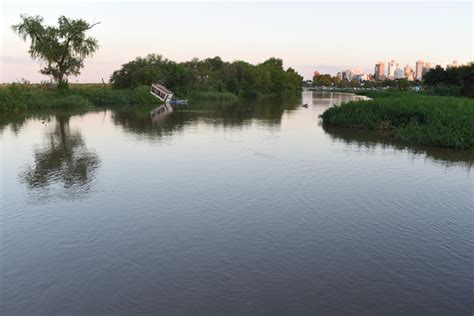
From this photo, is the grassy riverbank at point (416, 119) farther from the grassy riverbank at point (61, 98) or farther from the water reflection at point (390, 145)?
the grassy riverbank at point (61, 98)

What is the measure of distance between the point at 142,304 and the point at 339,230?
6903 mm

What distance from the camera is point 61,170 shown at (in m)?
21.3

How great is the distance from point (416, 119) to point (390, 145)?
7.20 metres

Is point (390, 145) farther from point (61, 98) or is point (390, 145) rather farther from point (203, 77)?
point (203, 77)

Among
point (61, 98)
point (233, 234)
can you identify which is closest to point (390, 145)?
point (233, 234)

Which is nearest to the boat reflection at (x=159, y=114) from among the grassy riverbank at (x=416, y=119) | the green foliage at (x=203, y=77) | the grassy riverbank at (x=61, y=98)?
the grassy riverbank at (x=61, y=98)

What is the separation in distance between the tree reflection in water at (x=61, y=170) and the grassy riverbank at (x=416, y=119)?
75.6 ft

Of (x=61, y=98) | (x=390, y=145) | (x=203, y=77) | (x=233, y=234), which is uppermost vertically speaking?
(x=203, y=77)

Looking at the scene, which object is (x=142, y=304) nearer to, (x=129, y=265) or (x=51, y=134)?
(x=129, y=265)

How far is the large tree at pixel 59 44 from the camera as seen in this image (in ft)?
231

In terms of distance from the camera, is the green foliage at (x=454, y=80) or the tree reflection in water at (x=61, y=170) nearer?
→ the tree reflection in water at (x=61, y=170)

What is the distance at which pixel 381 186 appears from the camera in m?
19.3

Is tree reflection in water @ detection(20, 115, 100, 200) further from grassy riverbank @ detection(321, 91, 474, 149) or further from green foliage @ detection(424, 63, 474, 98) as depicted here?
green foliage @ detection(424, 63, 474, 98)

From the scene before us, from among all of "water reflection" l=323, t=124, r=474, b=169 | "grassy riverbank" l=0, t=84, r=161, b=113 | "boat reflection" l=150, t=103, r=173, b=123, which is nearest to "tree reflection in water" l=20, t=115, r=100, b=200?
"boat reflection" l=150, t=103, r=173, b=123
